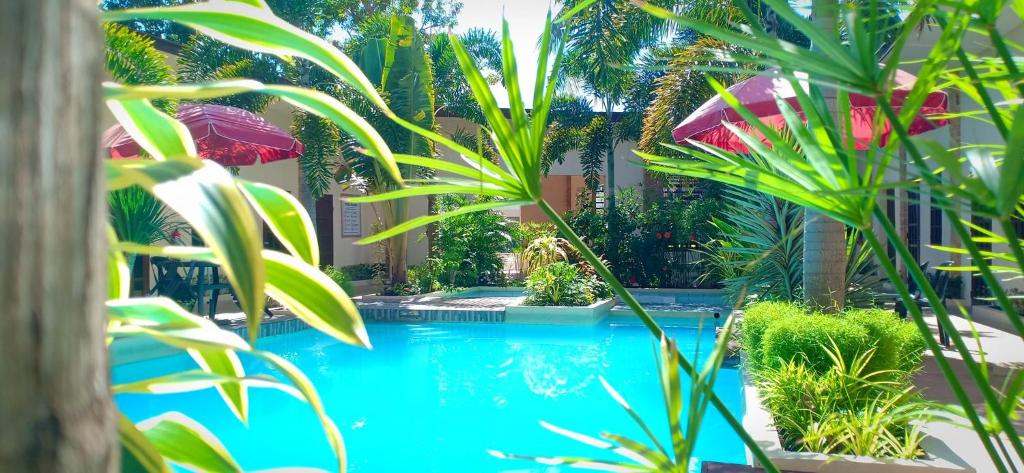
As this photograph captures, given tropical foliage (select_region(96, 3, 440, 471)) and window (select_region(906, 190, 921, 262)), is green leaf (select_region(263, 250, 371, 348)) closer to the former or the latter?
tropical foliage (select_region(96, 3, 440, 471))

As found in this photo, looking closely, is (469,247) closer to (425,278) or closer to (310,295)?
(425,278)

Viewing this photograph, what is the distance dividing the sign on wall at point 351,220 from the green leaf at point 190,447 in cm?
1912

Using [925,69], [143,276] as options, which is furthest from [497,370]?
[925,69]

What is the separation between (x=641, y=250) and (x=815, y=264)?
33.9 ft

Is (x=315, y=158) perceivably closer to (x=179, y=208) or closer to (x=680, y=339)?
(x=680, y=339)

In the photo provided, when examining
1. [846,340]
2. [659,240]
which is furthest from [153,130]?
[659,240]

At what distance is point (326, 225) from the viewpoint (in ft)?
63.6

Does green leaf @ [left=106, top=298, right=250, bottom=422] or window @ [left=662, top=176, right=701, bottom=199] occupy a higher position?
window @ [left=662, top=176, right=701, bottom=199]

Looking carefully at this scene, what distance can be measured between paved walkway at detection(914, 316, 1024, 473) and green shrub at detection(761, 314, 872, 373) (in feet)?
1.52

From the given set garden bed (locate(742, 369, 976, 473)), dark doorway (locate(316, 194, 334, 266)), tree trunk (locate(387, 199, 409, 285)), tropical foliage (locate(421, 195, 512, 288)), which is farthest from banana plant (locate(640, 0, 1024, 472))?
dark doorway (locate(316, 194, 334, 266))

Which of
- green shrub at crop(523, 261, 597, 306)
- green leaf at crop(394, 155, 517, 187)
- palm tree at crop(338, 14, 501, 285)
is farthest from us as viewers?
palm tree at crop(338, 14, 501, 285)

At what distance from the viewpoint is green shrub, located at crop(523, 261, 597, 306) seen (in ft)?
43.3

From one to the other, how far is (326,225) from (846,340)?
53.6ft

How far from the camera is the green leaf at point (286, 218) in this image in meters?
1.10
